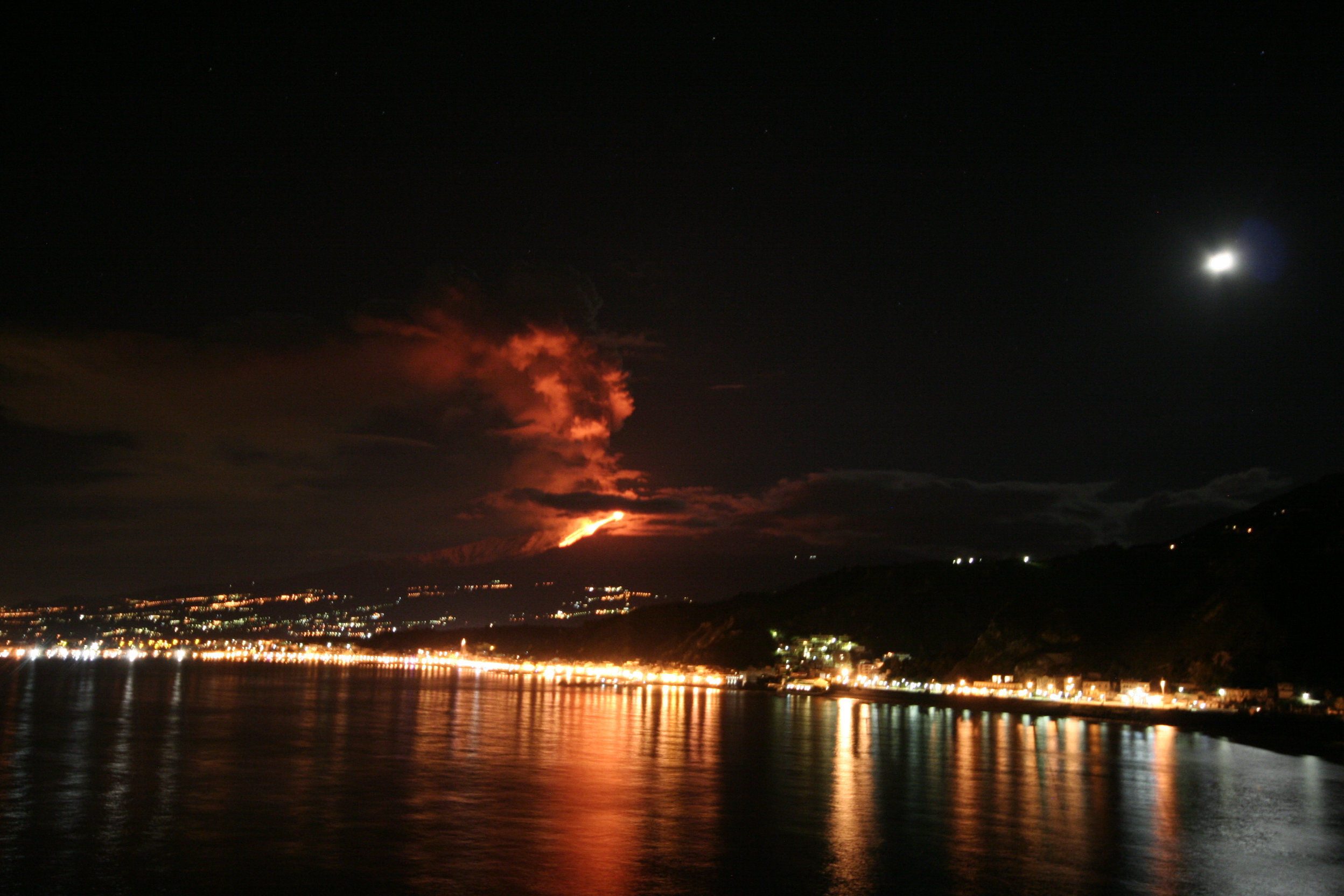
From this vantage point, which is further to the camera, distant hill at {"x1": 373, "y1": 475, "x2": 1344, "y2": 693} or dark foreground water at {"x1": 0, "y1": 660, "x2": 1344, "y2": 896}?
distant hill at {"x1": 373, "y1": 475, "x2": 1344, "y2": 693}

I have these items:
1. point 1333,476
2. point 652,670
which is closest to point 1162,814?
point 1333,476

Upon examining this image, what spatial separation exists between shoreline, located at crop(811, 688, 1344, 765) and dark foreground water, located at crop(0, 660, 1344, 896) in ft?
14.8

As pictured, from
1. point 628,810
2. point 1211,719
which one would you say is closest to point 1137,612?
point 1211,719

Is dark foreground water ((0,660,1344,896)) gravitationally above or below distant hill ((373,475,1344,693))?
below

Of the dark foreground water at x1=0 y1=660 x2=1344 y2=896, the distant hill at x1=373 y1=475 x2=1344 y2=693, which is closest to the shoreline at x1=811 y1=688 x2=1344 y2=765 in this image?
the dark foreground water at x1=0 y1=660 x2=1344 y2=896

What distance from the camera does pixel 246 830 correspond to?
22.4m

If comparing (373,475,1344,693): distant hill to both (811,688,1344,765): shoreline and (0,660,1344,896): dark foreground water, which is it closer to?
(811,688,1344,765): shoreline

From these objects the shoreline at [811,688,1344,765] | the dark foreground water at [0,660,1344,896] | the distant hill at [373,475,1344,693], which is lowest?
the shoreline at [811,688,1344,765]

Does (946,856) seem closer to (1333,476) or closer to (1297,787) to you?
(1297,787)

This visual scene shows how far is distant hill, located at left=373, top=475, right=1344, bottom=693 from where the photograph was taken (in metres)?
81.2

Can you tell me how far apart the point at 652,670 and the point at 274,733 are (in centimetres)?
12266

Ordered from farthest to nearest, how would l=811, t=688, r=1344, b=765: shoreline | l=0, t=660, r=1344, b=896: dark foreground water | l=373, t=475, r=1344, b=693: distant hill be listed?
l=373, t=475, r=1344, b=693: distant hill, l=811, t=688, r=1344, b=765: shoreline, l=0, t=660, r=1344, b=896: dark foreground water

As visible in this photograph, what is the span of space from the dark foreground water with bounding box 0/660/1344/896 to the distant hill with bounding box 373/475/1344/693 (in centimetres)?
3067

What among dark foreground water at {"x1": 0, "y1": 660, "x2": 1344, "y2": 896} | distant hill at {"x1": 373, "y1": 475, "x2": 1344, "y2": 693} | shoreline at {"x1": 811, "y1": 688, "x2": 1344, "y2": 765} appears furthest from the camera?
distant hill at {"x1": 373, "y1": 475, "x2": 1344, "y2": 693}
